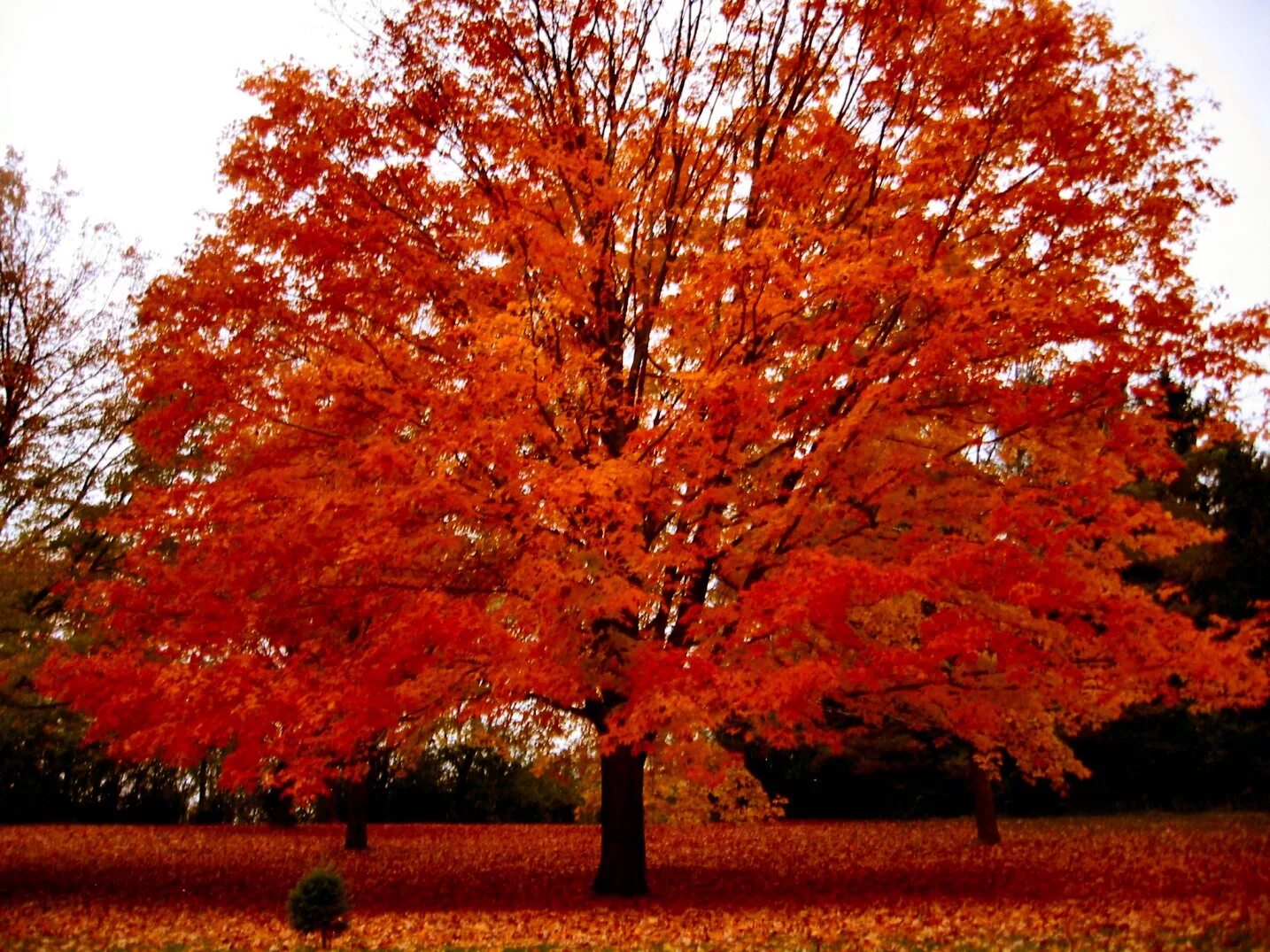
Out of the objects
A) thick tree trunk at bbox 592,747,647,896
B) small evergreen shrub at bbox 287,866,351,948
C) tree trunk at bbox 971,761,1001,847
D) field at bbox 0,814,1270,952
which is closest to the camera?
small evergreen shrub at bbox 287,866,351,948

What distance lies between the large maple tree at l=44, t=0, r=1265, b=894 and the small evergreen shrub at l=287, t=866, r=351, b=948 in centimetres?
106

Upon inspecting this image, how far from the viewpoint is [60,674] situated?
1057cm

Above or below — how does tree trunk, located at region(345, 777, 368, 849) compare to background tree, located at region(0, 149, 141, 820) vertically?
below

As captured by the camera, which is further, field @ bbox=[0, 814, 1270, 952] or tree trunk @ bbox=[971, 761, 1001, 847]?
tree trunk @ bbox=[971, 761, 1001, 847]

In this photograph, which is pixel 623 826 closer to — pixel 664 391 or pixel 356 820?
pixel 664 391

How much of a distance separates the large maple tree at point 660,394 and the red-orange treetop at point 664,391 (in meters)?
0.05

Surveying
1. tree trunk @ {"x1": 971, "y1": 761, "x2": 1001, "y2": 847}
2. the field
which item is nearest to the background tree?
the field

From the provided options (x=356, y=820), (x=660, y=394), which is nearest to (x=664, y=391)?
(x=660, y=394)

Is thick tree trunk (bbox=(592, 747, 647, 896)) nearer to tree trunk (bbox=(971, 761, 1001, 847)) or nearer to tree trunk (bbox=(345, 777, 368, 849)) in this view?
tree trunk (bbox=(345, 777, 368, 849))

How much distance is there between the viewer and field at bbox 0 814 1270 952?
8961mm

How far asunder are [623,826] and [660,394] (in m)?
4.88

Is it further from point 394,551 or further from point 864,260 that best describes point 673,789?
point 864,260

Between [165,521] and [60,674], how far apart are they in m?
2.31

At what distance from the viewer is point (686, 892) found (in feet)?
41.3
